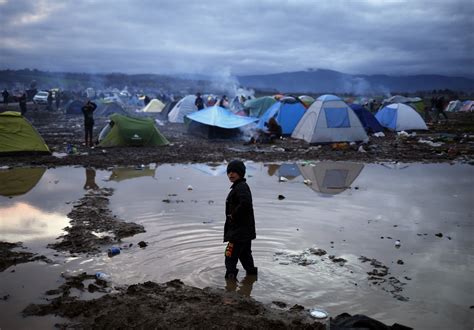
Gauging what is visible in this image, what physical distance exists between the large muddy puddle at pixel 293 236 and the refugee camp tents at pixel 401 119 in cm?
1345

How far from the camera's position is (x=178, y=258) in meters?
6.95

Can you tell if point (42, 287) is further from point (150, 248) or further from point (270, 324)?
point (270, 324)

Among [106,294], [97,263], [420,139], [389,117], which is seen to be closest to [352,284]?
[106,294]

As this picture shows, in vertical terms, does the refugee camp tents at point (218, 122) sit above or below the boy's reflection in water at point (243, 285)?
above

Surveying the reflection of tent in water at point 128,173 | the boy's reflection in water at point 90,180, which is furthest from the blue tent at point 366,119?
the boy's reflection in water at point 90,180

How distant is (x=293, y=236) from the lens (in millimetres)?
8062

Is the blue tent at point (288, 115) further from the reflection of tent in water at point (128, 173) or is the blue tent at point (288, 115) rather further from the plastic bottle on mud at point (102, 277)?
the plastic bottle on mud at point (102, 277)

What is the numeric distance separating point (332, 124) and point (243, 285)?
53.7 feet

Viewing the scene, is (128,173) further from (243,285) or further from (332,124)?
(332,124)

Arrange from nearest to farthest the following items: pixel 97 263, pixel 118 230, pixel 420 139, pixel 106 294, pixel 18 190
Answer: pixel 106 294, pixel 97 263, pixel 118 230, pixel 18 190, pixel 420 139

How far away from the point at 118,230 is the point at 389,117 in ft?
75.3

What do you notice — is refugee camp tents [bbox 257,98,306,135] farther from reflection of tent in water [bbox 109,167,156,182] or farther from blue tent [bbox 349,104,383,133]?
reflection of tent in water [bbox 109,167,156,182]

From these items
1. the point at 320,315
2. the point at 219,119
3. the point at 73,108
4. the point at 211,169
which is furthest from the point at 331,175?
the point at 73,108

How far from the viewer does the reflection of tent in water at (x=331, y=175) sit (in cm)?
1230
